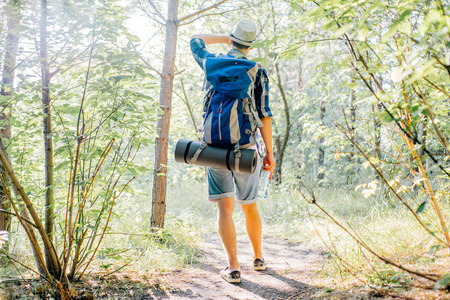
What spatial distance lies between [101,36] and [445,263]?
2.56m

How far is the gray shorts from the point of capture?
2582mm

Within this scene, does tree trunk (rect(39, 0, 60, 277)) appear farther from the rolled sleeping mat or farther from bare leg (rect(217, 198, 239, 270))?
bare leg (rect(217, 198, 239, 270))

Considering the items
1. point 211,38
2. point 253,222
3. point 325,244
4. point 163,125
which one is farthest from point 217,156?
point 163,125

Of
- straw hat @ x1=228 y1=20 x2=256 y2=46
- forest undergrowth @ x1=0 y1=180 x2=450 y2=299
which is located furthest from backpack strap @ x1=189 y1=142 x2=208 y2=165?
straw hat @ x1=228 y1=20 x2=256 y2=46

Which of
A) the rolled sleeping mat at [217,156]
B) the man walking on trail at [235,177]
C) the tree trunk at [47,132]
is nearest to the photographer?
the tree trunk at [47,132]

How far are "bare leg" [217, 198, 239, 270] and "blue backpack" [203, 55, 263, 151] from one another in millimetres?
524

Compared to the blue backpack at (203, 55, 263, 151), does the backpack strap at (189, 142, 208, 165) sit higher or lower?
lower

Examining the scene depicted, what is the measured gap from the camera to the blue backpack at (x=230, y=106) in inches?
89.1

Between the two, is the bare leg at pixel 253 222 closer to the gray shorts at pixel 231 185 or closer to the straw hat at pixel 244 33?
the gray shorts at pixel 231 185

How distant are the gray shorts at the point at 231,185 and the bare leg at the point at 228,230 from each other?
2.6 inches

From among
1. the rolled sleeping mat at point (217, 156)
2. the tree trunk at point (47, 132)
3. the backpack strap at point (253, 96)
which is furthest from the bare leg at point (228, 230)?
the tree trunk at point (47, 132)

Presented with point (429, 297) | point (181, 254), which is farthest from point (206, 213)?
point (429, 297)

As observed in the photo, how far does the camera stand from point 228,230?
2561mm

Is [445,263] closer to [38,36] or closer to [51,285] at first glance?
[51,285]
